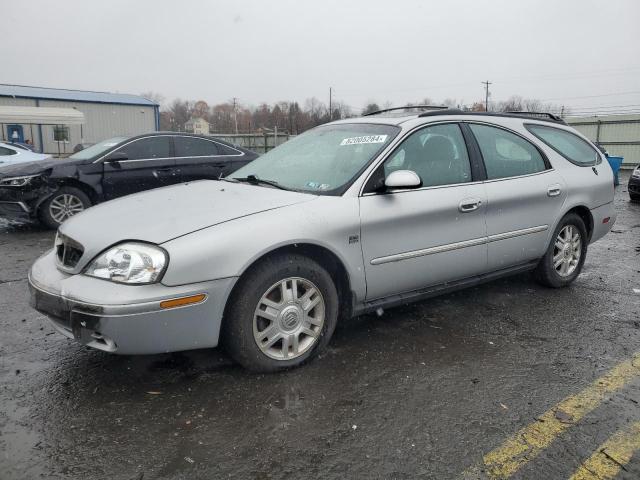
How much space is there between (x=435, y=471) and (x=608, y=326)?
246 centimetres

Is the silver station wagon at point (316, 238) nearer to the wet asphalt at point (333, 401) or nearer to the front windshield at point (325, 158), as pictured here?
the front windshield at point (325, 158)

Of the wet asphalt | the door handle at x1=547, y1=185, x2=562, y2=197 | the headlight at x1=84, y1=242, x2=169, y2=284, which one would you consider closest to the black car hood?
the wet asphalt

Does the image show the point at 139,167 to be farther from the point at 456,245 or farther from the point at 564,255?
the point at 564,255

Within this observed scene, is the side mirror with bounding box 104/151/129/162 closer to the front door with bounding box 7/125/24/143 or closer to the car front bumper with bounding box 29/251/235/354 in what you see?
the car front bumper with bounding box 29/251/235/354

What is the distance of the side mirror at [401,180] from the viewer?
330cm

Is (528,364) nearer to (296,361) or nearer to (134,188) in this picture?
(296,361)

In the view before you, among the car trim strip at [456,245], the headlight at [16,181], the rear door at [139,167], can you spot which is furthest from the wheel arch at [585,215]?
the headlight at [16,181]

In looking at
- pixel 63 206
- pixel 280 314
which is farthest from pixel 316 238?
pixel 63 206

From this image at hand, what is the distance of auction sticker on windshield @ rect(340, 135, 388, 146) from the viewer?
3671 millimetres

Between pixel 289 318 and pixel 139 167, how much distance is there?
Answer: 5554mm

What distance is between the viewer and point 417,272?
3562 mm

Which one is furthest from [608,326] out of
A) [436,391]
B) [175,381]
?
[175,381]

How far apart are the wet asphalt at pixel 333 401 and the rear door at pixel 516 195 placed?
0.56m

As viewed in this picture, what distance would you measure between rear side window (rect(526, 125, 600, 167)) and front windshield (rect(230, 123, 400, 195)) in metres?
1.79
